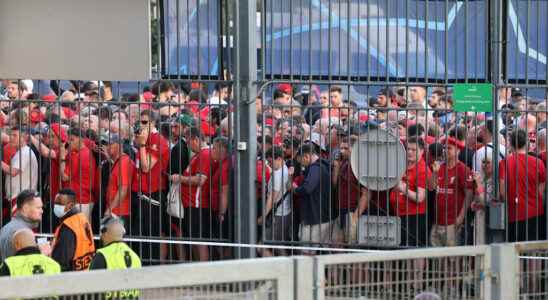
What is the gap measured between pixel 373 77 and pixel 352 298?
608cm

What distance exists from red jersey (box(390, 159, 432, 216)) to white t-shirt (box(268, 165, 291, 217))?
1.03m

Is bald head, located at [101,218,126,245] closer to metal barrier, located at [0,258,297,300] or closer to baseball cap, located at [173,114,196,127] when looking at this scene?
baseball cap, located at [173,114,196,127]

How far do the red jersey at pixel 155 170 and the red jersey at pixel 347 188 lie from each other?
5.74 ft

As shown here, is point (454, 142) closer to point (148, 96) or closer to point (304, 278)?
point (148, 96)

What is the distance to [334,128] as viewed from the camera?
11875mm

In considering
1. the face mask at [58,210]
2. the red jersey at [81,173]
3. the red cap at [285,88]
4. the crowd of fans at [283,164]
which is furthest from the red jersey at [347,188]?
the face mask at [58,210]

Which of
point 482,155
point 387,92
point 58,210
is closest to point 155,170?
point 58,210

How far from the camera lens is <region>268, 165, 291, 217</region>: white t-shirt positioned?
38.8 ft

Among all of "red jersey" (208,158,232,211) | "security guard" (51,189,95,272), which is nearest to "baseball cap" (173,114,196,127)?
"red jersey" (208,158,232,211)

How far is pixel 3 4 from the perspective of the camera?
6.29 metres

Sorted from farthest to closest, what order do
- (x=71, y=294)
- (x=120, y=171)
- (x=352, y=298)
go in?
1. (x=120, y=171)
2. (x=352, y=298)
3. (x=71, y=294)

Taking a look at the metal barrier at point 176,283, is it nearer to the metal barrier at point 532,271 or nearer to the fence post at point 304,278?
the fence post at point 304,278

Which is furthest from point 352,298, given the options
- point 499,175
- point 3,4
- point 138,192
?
point 138,192

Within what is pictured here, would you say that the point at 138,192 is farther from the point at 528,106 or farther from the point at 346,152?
the point at 528,106
